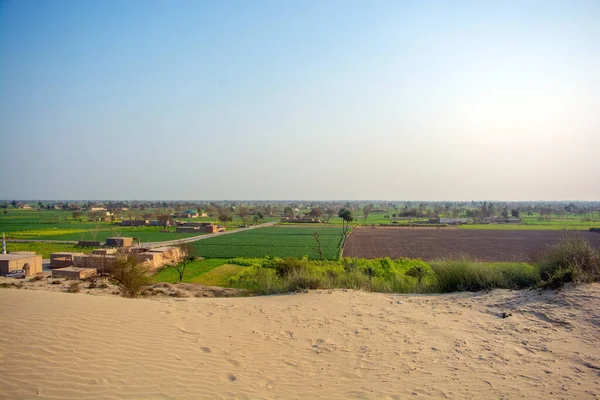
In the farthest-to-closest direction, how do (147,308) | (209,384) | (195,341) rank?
(147,308) < (195,341) < (209,384)

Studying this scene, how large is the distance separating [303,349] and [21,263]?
34167mm

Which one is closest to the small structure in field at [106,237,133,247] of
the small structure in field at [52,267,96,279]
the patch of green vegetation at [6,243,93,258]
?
the patch of green vegetation at [6,243,93,258]

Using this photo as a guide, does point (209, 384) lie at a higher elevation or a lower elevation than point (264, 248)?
higher

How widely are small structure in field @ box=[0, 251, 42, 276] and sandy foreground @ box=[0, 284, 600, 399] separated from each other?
25444mm

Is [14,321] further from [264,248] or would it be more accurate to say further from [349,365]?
[264,248]

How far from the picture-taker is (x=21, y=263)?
3186 centimetres

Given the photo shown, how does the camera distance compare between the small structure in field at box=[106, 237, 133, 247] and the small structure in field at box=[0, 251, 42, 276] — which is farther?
the small structure in field at box=[106, 237, 133, 247]

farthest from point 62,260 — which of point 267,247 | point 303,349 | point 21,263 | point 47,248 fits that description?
point 303,349

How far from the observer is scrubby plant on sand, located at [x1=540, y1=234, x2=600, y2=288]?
11.4 meters

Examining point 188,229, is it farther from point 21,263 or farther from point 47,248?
point 21,263

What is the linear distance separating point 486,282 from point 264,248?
1730 inches

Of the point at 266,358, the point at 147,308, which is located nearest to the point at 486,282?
the point at 266,358

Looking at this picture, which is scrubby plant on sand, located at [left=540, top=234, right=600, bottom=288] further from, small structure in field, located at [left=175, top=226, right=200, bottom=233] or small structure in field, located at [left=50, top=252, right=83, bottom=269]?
small structure in field, located at [left=175, top=226, right=200, bottom=233]

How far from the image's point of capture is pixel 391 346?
26.0 feet
